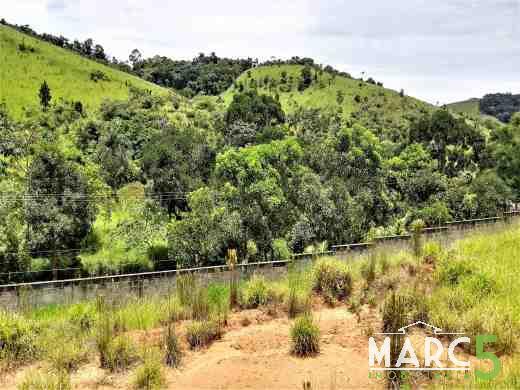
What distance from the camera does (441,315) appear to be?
17.3 ft

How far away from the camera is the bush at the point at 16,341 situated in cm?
505

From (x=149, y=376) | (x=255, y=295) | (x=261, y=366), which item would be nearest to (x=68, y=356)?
(x=149, y=376)

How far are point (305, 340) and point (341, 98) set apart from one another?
266 ft

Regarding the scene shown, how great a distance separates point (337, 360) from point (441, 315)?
1.43m

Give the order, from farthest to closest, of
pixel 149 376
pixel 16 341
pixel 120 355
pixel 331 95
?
pixel 331 95
pixel 16 341
pixel 120 355
pixel 149 376

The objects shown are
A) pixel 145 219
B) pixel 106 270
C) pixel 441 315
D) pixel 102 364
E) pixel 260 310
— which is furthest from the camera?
pixel 145 219

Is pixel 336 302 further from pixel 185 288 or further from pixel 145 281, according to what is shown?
pixel 145 281

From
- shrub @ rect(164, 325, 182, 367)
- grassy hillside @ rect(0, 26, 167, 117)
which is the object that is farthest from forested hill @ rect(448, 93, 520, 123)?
shrub @ rect(164, 325, 182, 367)

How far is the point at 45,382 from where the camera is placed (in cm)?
433

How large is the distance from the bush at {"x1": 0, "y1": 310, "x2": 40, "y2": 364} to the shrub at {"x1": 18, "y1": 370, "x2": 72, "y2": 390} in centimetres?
65

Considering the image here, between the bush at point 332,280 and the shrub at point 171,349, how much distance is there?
2.38 meters

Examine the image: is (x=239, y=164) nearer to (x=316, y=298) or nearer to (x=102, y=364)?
(x=316, y=298)

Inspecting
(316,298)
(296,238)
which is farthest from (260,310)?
(296,238)

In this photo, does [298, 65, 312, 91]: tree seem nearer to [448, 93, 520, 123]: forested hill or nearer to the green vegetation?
the green vegetation
